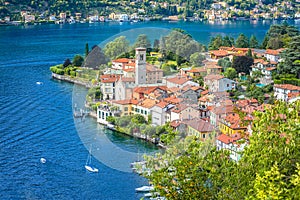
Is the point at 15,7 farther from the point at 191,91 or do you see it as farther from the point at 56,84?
the point at 191,91

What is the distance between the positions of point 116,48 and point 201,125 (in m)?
3.49

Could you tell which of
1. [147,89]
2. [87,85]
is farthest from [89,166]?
[87,85]

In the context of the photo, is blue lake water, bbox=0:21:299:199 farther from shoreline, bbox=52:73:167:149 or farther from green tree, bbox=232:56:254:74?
green tree, bbox=232:56:254:74

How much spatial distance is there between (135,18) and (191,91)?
873 inches

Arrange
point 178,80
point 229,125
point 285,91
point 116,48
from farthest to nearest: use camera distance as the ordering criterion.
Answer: point 116,48
point 178,80
point 285,91
point 229,125

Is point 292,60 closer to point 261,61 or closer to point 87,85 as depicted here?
point 261,61

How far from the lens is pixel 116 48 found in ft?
32.8

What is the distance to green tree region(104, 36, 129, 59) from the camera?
9703mm

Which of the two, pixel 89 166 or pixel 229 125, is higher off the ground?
pixel 229 125

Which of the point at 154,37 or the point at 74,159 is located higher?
the point at 154,37

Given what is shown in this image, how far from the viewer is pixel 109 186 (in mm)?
5680

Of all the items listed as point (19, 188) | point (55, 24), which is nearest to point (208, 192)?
point (19, 188)

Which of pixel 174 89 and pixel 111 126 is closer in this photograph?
pixel 111 126

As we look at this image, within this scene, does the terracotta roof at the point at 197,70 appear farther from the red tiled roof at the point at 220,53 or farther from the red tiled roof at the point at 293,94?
the red tiled roof at the point at 293,94
